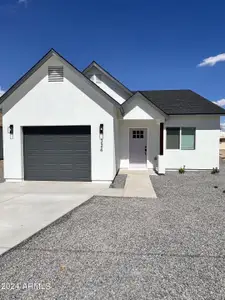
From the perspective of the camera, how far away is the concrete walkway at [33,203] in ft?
14.0

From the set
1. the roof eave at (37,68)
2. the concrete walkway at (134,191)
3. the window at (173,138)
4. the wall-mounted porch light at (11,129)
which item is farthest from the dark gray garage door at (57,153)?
the window at (173,138)

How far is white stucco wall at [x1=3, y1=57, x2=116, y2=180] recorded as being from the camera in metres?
9.05

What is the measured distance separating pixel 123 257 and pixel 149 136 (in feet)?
32.8

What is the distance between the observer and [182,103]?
44.2ft

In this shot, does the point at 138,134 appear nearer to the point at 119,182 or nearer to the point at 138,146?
the point at 138,146

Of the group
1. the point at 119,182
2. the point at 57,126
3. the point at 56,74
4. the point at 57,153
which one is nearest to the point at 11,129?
the point at 57,126

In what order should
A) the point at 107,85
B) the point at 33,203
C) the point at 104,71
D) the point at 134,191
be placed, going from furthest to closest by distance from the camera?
the point at 107,85, the point at 104,71, the point at 134,191, the point at 33,203

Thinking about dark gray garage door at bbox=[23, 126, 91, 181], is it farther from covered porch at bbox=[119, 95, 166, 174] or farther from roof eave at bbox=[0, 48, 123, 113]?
covered porch at bbox=[119, 95, 166, 174]

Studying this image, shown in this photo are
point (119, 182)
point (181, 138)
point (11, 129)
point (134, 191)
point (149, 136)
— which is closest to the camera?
point (134, 191)

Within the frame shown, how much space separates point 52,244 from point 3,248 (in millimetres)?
817

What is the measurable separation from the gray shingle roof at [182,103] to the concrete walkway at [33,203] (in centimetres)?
712

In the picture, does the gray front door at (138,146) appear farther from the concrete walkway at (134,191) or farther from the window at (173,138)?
the concrete walkway at (134,191)

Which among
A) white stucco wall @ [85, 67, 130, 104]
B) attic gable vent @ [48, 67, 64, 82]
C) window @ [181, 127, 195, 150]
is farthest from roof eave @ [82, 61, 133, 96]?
attic gable vent @ [48, 67, 64, 82]

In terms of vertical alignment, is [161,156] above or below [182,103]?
below
